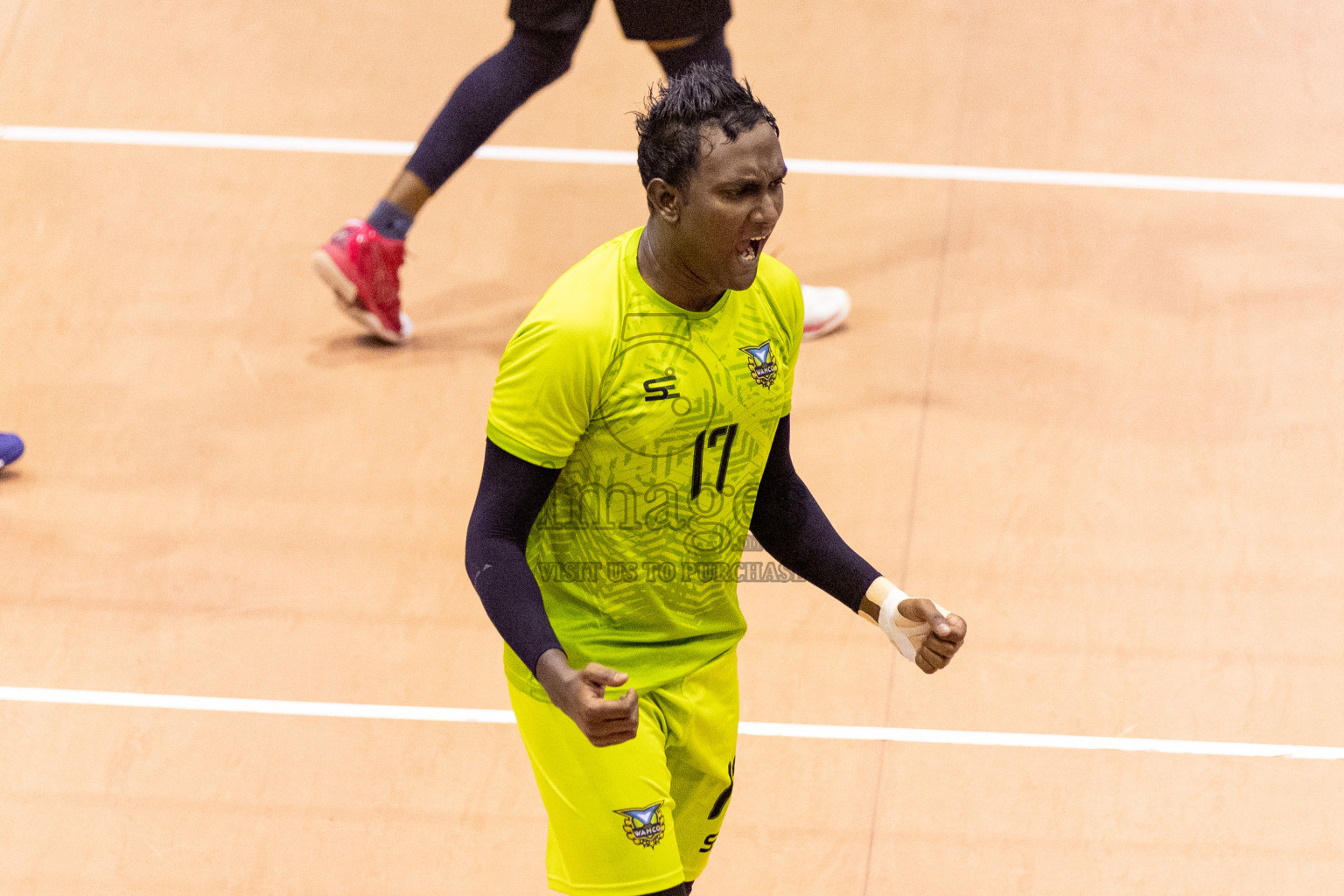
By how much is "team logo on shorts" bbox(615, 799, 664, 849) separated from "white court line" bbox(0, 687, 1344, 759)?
1199 mm

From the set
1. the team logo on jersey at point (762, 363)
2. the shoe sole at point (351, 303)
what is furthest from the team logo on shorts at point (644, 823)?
the shoe sole at point (351, 303)

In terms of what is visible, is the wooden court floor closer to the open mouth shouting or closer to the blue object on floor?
the blue object on floor

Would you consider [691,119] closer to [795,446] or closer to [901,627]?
[901,627]

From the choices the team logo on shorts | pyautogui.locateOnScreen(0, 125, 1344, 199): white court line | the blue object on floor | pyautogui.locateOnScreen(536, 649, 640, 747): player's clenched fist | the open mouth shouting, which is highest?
the open mouth shouting

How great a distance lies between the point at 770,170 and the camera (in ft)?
6.81

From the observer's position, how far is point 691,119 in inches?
81.6

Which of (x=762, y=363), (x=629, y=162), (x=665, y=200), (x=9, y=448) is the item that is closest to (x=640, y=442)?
(x=762, y=363)

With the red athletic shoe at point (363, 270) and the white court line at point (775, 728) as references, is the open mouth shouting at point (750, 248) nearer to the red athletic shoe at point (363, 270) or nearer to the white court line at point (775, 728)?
the white court line at point (775, 728)

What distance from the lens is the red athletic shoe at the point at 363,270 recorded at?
427 cm

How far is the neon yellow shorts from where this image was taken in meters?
2.29

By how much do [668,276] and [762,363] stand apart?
20 centimetres

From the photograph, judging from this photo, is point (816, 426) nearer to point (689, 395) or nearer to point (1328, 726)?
point (1328, 726)

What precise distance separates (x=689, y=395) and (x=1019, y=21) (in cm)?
398

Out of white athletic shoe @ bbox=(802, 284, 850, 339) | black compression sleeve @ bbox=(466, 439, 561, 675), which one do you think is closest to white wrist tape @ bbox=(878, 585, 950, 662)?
black compression sleeve @ bbox=(466, 439, 561, 675)
